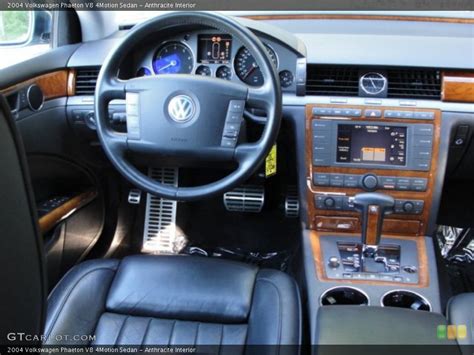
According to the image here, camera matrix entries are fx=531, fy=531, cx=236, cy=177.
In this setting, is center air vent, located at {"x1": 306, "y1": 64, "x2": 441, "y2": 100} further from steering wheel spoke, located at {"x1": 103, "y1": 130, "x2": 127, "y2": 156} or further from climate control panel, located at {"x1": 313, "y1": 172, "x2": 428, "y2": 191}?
steering wheel spoke, located at {"x1": 103, "y1": 130, "x2": 127, "y2": 156}

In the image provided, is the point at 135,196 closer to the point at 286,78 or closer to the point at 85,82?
the point at 85,82

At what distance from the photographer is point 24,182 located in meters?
0.66

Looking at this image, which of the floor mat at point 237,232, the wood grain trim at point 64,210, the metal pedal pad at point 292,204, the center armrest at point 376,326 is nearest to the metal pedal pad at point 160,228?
the floor mat at point 237,232

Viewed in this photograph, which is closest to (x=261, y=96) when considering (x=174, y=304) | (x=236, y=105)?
(x=236, y=105)

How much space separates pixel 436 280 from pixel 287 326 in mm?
491

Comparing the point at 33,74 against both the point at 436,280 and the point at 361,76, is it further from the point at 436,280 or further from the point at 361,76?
the point at 436,280

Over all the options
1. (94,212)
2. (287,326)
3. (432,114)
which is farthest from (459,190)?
(94,212)

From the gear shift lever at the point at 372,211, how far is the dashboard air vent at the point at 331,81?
0.32 metres

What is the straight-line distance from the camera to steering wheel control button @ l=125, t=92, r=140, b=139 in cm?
140

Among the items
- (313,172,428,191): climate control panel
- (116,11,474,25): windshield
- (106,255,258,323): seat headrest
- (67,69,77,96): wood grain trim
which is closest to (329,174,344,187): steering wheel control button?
(313,172,428,191): climate control panel

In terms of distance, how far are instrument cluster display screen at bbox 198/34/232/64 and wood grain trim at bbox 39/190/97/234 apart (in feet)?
2.19

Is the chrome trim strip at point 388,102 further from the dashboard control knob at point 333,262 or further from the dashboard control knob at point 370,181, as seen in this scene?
the dashboard control knob at point 333,262

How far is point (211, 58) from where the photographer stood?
1595mm

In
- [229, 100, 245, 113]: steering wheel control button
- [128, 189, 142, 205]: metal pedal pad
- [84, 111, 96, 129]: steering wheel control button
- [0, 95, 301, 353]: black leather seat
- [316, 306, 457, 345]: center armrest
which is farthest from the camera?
[128, 189, 142, 205]: metal pedal pad
